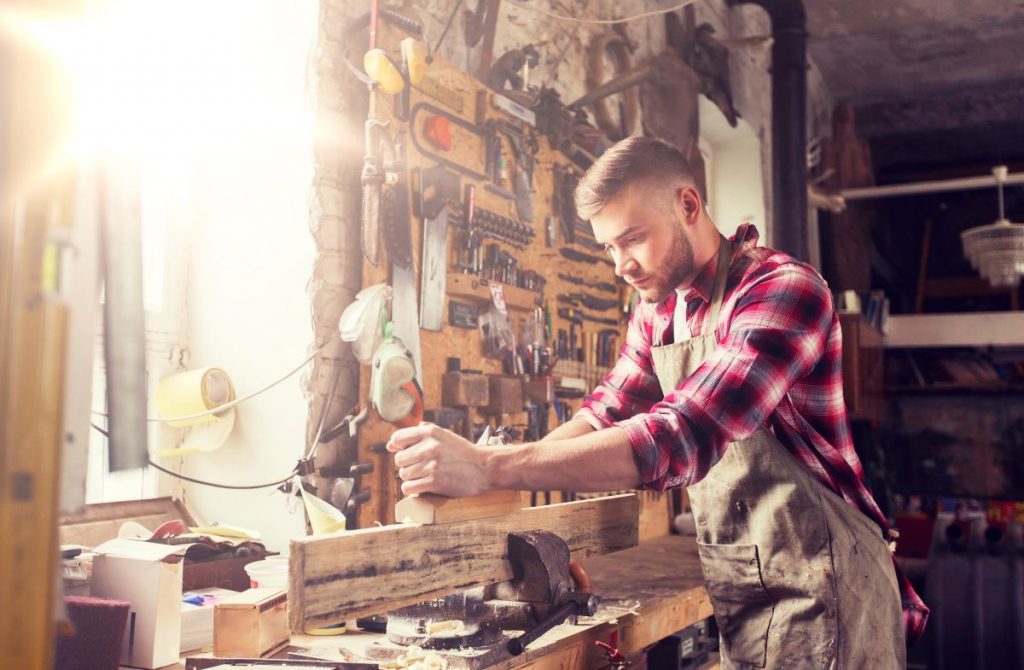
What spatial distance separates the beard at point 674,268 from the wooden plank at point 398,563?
531 mm

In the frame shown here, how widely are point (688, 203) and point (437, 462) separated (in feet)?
2.94

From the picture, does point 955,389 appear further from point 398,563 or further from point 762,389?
point 398,563

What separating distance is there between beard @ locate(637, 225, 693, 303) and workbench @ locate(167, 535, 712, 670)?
76cm

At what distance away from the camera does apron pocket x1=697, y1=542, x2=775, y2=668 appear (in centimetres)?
187

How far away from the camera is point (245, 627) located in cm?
166

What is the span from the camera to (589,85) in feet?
12.4

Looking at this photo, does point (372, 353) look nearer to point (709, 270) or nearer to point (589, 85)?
point (709, 270)

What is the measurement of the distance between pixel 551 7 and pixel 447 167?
114cm

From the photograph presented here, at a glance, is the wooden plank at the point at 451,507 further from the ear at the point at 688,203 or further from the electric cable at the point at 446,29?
the electric cable at the point at 446,29

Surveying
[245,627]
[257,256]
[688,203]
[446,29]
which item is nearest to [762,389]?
[688,203]

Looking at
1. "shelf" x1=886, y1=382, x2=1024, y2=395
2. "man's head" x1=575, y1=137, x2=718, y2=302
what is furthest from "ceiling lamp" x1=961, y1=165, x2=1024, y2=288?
"man's head" x1=575, y1=137, x2=718, y2=302

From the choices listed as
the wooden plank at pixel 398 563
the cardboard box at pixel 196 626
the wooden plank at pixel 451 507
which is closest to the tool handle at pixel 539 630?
the wooden plank at pixel 398 563

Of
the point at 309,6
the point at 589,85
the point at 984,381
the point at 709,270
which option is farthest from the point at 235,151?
the point at 984,381

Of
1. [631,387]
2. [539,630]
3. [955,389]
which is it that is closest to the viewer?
[539,630]
